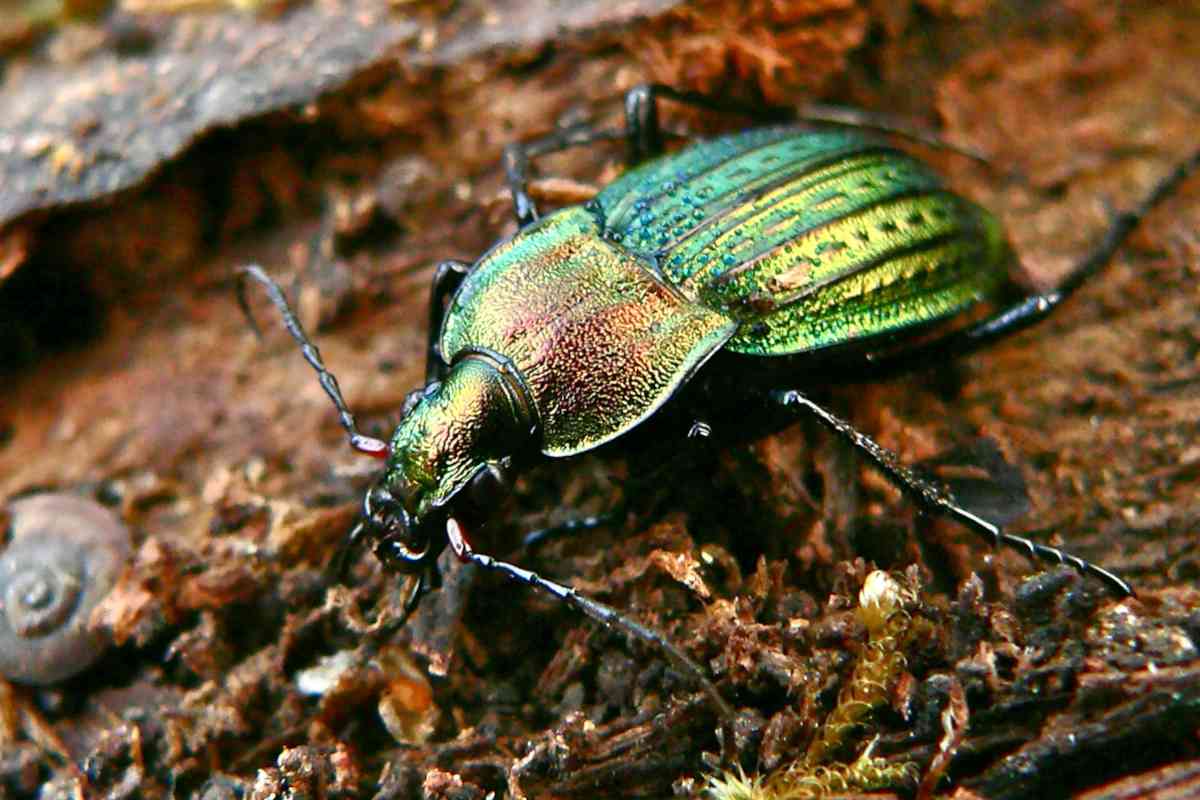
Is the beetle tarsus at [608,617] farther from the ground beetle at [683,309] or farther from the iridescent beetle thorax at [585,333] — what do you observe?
the iridescent beetle thorax at [585,333]

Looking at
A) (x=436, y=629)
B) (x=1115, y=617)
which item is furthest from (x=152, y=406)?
(x=1115, y=617)

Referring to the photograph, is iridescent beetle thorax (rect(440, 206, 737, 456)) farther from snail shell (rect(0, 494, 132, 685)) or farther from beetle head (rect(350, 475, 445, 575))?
snail shell (rect(0, 494, 132, 685))

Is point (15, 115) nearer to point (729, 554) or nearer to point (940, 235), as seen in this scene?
point (729, 554)

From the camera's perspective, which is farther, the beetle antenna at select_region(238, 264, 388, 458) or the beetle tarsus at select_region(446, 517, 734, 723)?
the beetle antenna at select_region(238, 264, 388, 458)

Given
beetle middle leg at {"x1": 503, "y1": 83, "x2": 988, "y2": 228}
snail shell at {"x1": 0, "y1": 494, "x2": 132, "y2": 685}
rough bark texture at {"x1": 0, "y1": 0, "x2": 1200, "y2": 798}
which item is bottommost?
snail shell at {"x1": 0, "y1": 494, "x2": 132, "y2": 685}

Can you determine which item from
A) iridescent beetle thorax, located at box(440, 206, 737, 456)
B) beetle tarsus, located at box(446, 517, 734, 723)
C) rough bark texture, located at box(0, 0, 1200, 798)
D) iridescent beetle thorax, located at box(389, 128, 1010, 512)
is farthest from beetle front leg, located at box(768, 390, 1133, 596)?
beetle tarsus, located at box(446, 517, 734, 723)

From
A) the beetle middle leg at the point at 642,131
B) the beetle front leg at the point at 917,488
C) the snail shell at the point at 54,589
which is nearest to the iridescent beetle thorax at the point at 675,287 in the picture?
the beetle front leg at the point at 917,488
